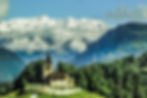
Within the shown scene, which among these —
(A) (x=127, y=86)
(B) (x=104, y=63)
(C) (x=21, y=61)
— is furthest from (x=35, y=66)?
(A) (x=127, y=86)

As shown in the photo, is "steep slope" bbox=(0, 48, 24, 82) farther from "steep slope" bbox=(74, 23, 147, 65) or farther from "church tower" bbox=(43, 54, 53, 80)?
"steep slope" bbox=(74, 23, 147, 65)

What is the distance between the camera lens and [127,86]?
7645 millimetres

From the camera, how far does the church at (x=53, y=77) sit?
7.45m

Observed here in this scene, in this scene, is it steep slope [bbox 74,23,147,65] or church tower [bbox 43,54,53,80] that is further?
steep slope [bbox 74,23,147,65]

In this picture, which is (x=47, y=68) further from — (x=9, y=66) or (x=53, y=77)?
(x=9, y=66)

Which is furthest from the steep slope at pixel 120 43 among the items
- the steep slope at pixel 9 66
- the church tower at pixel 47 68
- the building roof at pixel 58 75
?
the steep slope at pixel 9 66

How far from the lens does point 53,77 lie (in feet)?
24.5

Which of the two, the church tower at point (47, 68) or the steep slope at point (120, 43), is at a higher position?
the steep slope at point (120, 43)

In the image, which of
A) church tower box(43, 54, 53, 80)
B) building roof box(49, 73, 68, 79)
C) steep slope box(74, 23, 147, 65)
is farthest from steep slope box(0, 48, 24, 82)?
steep slope box(74, 23, 147, 65)

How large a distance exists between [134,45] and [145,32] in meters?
0.34

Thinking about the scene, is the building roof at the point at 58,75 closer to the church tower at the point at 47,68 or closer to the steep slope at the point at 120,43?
the church tower at the point at 47,68

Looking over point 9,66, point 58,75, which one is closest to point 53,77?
point 58,75

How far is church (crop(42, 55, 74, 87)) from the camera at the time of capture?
745cm

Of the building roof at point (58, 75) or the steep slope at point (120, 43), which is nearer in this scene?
the building roof at point (58, 75)
